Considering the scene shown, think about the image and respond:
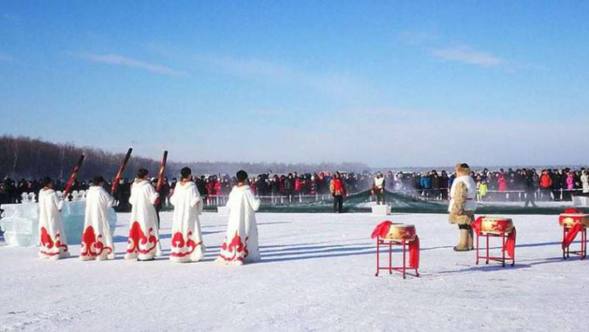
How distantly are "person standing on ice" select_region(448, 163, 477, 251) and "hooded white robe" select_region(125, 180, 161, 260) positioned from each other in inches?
231

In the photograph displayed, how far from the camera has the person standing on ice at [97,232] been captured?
13.1m

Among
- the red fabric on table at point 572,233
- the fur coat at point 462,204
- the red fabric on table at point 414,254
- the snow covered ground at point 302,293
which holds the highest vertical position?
the fur coat at point 462,204

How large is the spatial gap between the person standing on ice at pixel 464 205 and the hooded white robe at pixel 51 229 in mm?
7975

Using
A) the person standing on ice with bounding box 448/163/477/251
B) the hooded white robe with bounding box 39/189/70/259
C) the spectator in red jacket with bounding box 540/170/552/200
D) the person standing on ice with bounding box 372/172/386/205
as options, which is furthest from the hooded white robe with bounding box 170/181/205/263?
the spectator in red jacket with bounding box 540/170/552/200

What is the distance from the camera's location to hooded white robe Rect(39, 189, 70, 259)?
1354cm

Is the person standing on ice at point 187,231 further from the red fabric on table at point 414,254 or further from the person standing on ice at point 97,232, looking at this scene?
the red fabric on table at point 414,254

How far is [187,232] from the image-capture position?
12.5m

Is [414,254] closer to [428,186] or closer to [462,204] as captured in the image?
[462,204]

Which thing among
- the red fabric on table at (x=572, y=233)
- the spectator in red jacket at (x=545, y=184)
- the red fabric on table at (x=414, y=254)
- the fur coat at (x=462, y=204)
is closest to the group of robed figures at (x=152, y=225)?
the red fabric on table at (x=414, y=254)

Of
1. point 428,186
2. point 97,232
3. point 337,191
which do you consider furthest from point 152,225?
point 428,186

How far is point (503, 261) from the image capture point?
11.1 m

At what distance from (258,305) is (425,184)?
79.5 ft

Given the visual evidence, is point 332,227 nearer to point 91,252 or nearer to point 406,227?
point 91,252

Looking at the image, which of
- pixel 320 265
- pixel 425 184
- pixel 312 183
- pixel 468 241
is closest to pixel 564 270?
pixel 468 241
